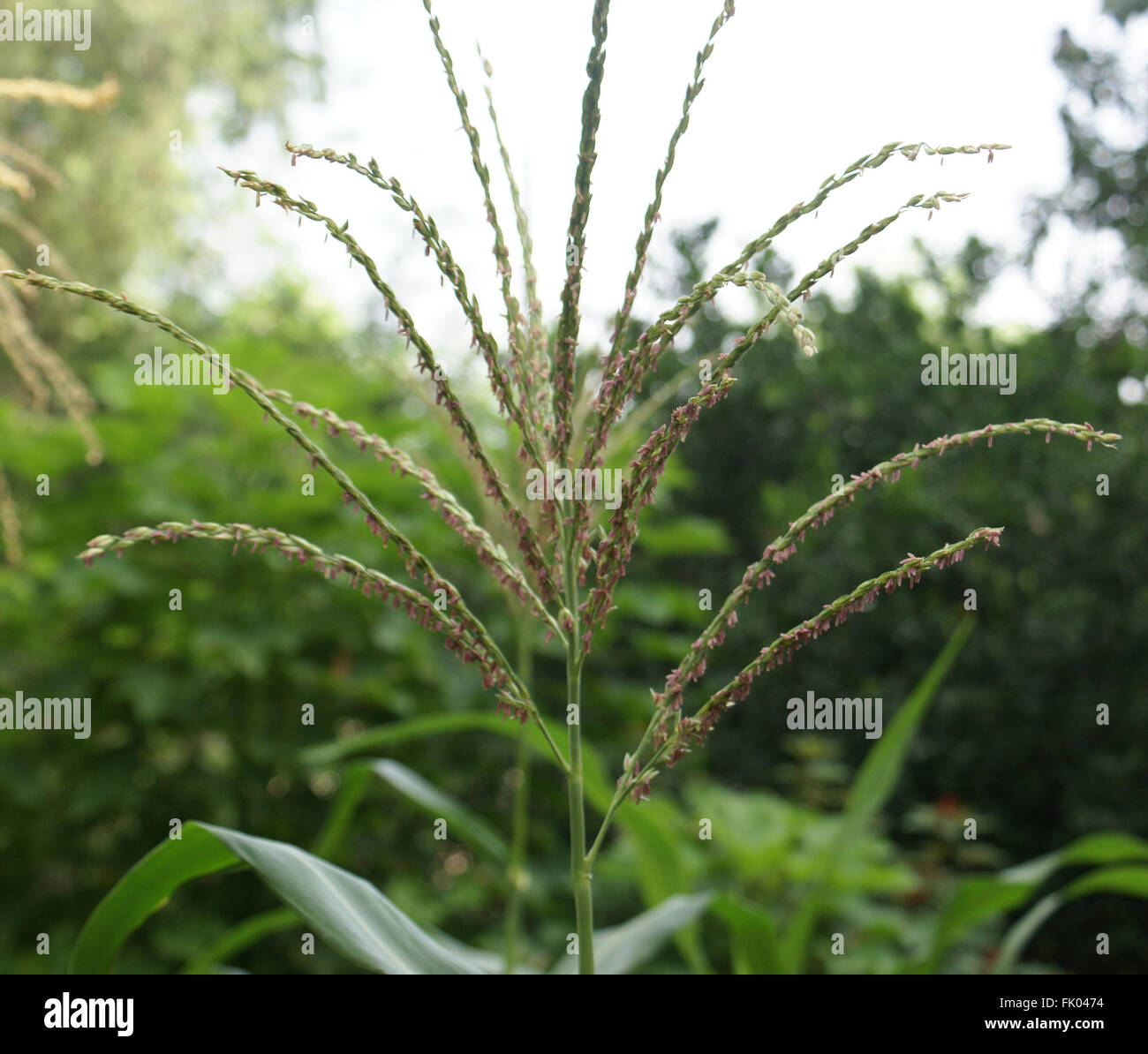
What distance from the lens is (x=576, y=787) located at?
84 centimetres

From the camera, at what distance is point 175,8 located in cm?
938

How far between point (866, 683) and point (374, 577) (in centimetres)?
546

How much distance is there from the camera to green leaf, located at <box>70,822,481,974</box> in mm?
817

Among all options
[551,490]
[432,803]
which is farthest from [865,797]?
[551,490]

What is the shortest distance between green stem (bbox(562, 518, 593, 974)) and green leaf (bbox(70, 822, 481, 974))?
0.18 meters

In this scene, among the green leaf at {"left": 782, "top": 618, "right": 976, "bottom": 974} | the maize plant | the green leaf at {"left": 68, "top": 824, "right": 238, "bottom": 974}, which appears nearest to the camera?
the maize plant

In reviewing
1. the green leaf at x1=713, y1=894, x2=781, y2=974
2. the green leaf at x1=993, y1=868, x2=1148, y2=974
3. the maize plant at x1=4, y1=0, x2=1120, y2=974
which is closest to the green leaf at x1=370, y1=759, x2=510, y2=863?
the green leaf at x1=713, y1=894, x2=781, y2=974

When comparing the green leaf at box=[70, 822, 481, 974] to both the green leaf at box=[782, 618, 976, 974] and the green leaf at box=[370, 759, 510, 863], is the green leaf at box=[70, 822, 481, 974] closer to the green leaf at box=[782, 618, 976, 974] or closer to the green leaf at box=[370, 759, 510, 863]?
the green leaf at box=[370, 759, 510, 863]

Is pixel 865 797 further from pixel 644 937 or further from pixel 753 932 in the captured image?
pixel 644 937

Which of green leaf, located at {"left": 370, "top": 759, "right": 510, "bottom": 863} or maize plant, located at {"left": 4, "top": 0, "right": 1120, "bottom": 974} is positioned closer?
maize plant, located at {"left": 4, "top": 0, "right": 1120, "bottom": 974}

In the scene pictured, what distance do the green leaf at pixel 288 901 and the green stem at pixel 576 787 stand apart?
0.18 meters

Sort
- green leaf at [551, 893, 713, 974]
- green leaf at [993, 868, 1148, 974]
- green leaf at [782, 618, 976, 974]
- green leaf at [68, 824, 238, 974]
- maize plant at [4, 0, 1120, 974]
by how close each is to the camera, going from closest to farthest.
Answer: maize plant at [4, 0, 1120, 974]
green leaf at [68, 824, 238, 974]
green leaf at [551, 893, 713, 974]
green leaf at [993, 868, 1148, 974]
green leaf at [782, 618, 976, 974]

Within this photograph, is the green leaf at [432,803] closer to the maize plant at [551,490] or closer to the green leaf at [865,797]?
the green leaf at [865,797]
